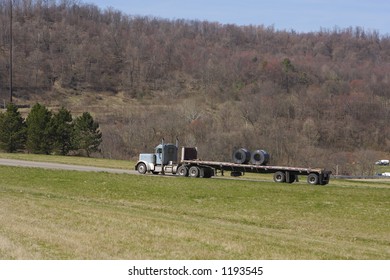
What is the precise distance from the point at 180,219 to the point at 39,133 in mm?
42911

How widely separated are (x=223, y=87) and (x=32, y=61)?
57.8 metres

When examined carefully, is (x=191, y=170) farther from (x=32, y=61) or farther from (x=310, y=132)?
(x=32, y=61)

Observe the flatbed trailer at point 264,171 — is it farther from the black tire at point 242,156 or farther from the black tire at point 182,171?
the black tire at point 242,156

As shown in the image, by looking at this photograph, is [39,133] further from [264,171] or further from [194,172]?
[264,171]

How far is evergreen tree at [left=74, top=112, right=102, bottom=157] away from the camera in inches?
2651

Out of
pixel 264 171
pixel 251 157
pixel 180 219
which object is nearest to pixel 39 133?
pixel 251 157

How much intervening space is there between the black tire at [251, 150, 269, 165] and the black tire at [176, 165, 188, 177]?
4.38 m

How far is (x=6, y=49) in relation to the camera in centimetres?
19688

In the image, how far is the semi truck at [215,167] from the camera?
124 feet

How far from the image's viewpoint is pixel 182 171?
136ft

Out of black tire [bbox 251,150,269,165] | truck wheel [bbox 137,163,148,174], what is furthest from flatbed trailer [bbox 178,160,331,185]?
truck wheel [bbox 137,163,148,174]

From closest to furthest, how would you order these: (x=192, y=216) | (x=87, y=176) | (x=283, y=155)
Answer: (x=192, y=216)
(x=87, y=176)
(x=283, y=155)

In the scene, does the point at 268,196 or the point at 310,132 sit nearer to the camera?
the point at 268,196

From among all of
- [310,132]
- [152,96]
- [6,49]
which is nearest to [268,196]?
[310,132]
